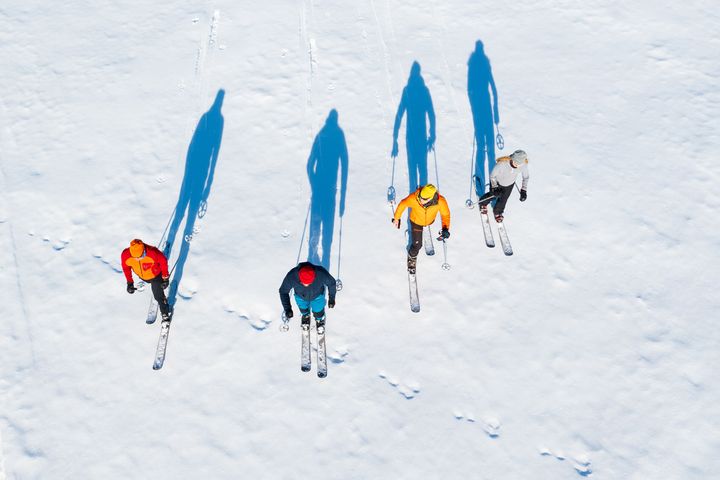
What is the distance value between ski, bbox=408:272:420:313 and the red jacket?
4475 mm

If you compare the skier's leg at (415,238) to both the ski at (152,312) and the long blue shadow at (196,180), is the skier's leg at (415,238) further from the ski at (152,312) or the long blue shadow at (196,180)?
the ski at (152,312)

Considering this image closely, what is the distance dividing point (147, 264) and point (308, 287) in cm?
267

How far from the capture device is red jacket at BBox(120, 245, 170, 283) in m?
8.18

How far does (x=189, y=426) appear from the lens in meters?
8.66

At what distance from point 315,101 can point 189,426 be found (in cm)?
840

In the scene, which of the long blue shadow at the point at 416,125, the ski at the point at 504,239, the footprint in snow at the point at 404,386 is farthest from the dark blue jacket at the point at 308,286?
the long blue shadow at the point at 416,125

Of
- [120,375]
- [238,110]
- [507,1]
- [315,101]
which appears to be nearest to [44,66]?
[238,110]

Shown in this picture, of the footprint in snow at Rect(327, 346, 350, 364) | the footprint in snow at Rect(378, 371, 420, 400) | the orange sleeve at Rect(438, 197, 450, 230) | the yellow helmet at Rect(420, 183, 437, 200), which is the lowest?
the footprint in snow at Rect(378, 371, 420, 400)

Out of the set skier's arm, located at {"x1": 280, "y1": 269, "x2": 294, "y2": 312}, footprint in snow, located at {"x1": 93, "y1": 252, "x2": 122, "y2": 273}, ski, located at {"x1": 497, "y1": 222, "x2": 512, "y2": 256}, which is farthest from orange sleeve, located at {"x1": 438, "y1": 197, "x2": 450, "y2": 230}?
footprint in snow, located at {"x1": 93, "y1": 252, "x2": 122, "y2": 273}

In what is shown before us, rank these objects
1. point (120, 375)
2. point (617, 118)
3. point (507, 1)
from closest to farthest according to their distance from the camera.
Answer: point (120, 375), point (617, 118), point (507, 1)

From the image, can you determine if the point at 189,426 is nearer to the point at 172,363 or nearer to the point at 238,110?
the point at 172,363

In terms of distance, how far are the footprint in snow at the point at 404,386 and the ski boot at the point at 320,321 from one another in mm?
1311

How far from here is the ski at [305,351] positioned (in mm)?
9047

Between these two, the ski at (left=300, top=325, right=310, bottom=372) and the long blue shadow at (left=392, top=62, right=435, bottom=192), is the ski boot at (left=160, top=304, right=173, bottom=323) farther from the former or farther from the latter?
the long blue shadow at (left=392, top=62, right=435, bottom=192)
